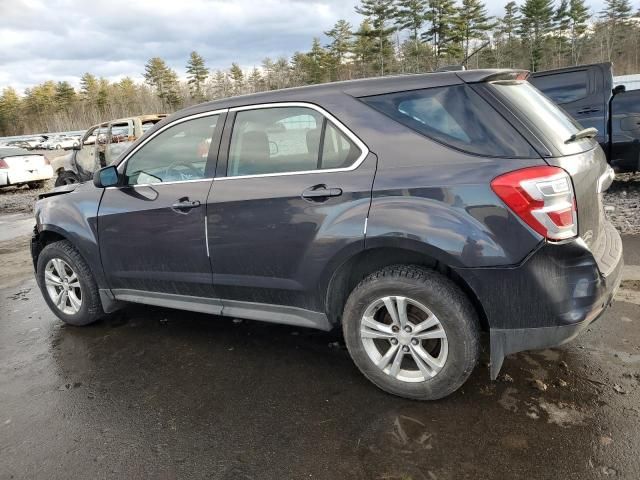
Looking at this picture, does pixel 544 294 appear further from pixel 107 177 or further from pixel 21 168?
pixel 21 168

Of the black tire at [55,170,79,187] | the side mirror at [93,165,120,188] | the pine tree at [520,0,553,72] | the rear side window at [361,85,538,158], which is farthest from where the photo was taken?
the pine tree at [520,0,553,72]

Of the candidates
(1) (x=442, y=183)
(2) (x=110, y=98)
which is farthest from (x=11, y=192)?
(2) (x=110, y=98)

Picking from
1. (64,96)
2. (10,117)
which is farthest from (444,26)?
(10,117)

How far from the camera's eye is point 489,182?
2338 millimetres

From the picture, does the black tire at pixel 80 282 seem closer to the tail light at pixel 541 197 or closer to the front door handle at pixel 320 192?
the front door handle at pixel 320 192

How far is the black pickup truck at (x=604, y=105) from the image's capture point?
704 centimetres

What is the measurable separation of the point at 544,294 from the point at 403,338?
76 centimetres

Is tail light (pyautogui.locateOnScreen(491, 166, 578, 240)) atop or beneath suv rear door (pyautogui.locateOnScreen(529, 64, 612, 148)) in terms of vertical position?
beneath

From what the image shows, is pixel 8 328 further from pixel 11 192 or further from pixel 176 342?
pixel 11 192

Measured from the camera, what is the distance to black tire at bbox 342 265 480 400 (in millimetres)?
2533

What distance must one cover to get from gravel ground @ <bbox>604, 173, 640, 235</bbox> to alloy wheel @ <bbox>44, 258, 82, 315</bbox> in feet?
16.7

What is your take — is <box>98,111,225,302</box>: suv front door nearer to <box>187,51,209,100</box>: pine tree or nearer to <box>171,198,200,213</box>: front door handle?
<box>171,198,200,213</box>: front door handle

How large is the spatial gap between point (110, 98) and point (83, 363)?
9921 cm

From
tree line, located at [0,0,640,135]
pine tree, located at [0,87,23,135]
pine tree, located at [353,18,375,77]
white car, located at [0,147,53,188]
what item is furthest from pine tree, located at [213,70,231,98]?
white car, located at [0,147,53,188]
